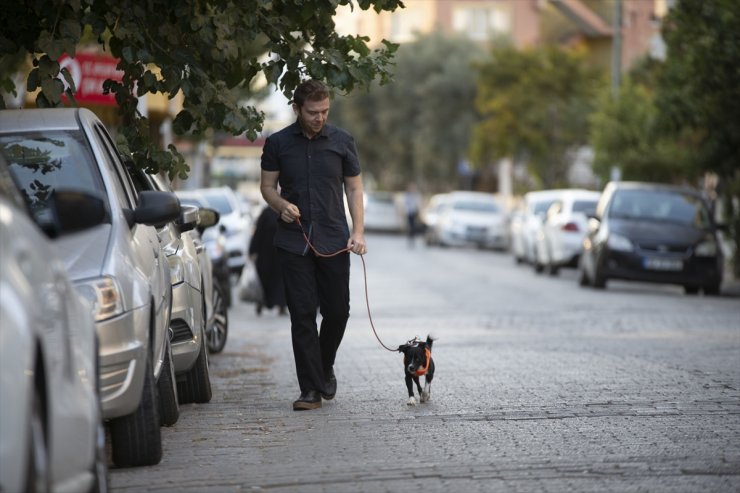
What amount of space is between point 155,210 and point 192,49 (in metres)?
3.47

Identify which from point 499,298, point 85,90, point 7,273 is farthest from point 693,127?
point 7,273

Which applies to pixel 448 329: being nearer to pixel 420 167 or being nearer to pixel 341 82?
pixel 341 82

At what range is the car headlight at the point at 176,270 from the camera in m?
9.63

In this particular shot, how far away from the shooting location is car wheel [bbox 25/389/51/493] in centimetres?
468

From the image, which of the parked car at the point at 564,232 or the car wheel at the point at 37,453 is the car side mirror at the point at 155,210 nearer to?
the car wheel at the point at 37,453

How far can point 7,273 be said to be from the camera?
182 inches

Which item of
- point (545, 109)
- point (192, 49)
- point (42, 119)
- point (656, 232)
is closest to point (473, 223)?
point (545, 109)

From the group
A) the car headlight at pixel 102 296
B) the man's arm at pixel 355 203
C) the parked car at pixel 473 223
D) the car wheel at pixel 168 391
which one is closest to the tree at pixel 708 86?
the man's arm at pixel 355 203

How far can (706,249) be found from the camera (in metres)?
25.3

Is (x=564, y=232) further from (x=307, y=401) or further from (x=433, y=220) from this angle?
(x=307, y=401)

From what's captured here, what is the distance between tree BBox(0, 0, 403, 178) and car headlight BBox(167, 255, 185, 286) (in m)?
1.41

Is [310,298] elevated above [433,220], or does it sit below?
above

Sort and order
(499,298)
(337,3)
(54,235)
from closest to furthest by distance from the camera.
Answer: (54,235), (337,3), (499,298)

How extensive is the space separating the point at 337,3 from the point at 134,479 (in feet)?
15.3
